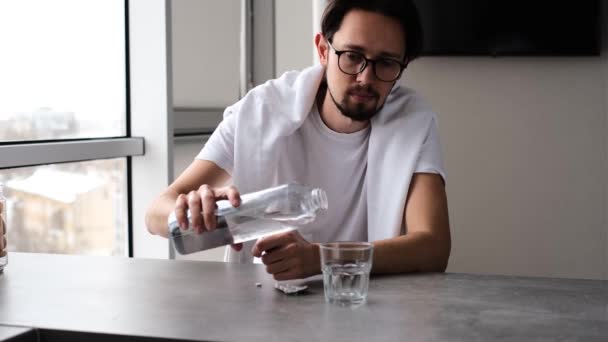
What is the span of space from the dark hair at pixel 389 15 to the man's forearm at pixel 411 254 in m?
0.51

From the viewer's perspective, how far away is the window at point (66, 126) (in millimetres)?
2049

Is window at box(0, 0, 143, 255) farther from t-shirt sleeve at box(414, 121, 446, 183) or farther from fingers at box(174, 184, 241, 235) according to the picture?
t-shirt sleeve at box(414, 121, 446, 183)

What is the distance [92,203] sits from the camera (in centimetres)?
250

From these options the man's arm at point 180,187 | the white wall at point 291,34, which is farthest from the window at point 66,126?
the white wall at point 291,34

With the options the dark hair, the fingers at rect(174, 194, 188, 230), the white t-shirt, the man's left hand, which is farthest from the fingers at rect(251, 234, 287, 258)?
the dark hair

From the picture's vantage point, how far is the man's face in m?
1.63

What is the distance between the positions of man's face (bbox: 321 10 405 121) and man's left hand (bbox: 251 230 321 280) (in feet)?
1.90

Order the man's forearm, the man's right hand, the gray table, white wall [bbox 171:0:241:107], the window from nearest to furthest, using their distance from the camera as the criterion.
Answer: the gray table → the man's right hand → the man's forearm → the window → white wall [bbox 171:0:241:107]

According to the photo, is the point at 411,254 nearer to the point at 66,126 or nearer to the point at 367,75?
the point at 367,75

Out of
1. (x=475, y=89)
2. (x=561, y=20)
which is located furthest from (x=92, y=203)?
(x=561, y=20)

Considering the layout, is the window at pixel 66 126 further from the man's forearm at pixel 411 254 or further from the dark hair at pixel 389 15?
the man's forearm at pixel 411 254

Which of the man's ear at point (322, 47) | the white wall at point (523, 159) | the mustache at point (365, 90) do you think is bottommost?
the white wall at point (523, 159)

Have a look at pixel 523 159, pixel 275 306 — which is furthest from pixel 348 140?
pixel 523 159

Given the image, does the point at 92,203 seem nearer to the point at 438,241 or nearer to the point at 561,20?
the point at 438,241
